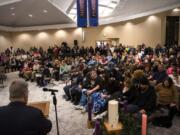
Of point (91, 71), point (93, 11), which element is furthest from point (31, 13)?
point (91, 71)

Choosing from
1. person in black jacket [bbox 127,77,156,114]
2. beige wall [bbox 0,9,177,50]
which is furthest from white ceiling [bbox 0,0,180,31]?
person in black jacket [bbox 127,77,156,114]

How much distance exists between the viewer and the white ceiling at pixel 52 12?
11248 mm

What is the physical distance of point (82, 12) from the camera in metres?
10.9

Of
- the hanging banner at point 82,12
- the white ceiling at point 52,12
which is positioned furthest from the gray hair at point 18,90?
the hanging banner at point 82,12

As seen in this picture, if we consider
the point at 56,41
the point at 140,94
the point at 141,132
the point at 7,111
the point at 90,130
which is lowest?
the point at 90,130

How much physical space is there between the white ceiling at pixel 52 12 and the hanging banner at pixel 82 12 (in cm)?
185

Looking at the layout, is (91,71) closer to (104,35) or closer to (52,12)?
(52,12)

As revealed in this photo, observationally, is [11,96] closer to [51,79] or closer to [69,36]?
[51,79]

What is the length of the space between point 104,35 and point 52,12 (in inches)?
195

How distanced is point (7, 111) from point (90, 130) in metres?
2.75

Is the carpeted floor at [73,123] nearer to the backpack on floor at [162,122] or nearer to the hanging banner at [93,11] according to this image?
the backpack on floor at [162,122]

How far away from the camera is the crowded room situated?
307cm

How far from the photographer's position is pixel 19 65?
1276cm

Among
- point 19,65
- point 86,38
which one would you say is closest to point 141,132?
point 19,65
